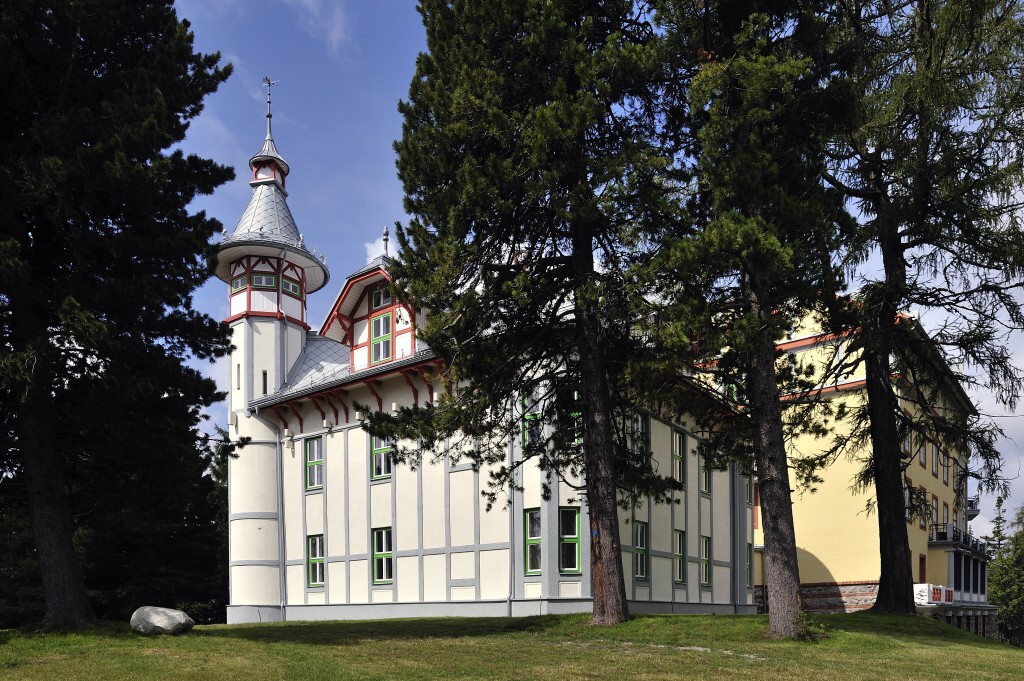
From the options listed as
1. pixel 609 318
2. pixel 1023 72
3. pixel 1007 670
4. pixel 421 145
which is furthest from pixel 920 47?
pixel 1007 670

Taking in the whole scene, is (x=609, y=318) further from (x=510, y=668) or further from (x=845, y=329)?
(x=510, y=668)

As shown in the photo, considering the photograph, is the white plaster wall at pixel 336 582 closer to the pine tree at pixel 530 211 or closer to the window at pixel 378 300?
the window at pixel 378 300

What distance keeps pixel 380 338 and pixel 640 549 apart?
10416 millimetres

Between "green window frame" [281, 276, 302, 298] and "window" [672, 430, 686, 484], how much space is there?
15.0 m

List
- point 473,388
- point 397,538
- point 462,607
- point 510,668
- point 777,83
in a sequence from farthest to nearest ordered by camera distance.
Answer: point 397,538, point 462,607, point 473,388, point 777,83, point 510,668

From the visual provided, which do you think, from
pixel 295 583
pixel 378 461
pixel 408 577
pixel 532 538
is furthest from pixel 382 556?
pixel 532 538

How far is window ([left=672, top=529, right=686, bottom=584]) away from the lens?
93.4 feet

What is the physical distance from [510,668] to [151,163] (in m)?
9.28

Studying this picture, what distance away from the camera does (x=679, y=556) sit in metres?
29.0

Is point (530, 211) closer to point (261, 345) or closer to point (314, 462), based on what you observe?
point (314, 462)

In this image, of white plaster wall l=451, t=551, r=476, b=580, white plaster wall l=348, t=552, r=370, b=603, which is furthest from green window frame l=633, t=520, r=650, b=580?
white plaster wall l=348, t=552, r=370, b=603

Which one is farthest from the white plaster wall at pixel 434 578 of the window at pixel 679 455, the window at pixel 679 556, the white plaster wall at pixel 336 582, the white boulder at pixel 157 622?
the white boulder at pixel 157 622

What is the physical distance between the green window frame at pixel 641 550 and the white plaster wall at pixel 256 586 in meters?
12.6

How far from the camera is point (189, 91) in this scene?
15.9 meters
